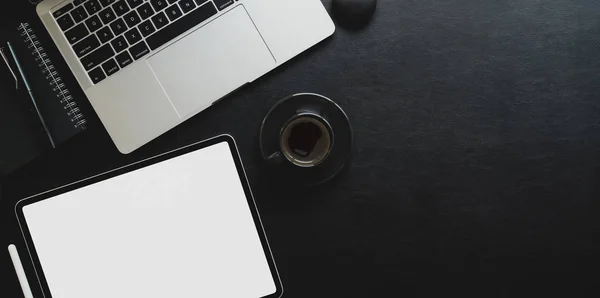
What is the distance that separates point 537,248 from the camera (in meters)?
0.84

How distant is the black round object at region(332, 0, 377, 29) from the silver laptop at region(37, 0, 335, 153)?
3cm

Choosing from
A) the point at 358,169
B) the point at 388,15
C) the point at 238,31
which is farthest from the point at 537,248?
A: the point at 238,31

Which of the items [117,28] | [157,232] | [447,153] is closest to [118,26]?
[117,28]

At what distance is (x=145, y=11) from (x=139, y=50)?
0.05 meters

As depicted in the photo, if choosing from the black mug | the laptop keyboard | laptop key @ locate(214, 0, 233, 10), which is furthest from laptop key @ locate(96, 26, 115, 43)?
the black mug

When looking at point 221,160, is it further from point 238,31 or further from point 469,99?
point 469,99

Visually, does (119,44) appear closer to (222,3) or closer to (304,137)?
(222,3)

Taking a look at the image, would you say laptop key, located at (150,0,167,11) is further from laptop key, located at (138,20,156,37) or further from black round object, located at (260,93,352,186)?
black round object, located at (260,93,352,186)

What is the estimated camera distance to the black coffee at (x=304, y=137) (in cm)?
79

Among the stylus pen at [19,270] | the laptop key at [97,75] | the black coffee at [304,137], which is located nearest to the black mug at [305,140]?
the black coffee at [304,137]

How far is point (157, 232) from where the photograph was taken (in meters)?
0.77

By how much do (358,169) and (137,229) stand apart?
302mm

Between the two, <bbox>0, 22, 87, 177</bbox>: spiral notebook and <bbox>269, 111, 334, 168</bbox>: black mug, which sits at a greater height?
<bbox>0, 22, 87, 177</bbox>: spiral notebook

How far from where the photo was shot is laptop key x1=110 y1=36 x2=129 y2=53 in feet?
2.55
